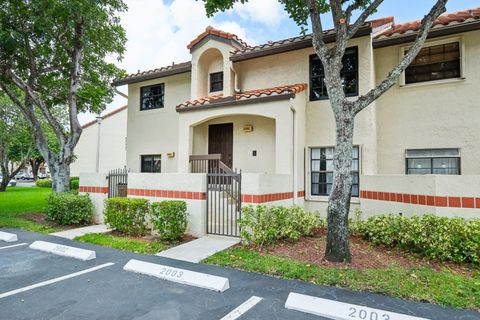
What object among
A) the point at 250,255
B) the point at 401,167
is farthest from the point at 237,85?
the point at 250,255

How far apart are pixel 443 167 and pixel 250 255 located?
700 cm

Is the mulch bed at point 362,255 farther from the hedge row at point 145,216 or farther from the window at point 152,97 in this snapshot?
the window at point 152,97

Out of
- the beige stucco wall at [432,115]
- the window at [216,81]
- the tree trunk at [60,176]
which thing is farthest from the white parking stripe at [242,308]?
the tree trunk at [60,176]

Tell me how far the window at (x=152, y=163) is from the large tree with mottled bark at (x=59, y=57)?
316cm

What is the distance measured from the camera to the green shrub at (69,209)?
410 inches

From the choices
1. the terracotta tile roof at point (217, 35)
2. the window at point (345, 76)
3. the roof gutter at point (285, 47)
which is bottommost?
the window at point (345, 76)

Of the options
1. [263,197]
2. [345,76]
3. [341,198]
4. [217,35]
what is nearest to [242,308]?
[341,198]

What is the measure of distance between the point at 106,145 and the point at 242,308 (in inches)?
1182

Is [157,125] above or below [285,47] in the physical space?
below

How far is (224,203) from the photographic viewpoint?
29.9 ft

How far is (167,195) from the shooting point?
931 centimetres


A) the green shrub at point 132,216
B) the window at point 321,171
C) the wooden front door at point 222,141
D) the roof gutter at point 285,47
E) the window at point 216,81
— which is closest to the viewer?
the green shrub at point 132,216

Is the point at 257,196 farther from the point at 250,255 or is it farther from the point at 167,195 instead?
the point at 167,195

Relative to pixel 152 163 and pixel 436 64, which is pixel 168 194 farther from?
pixel 436 64
